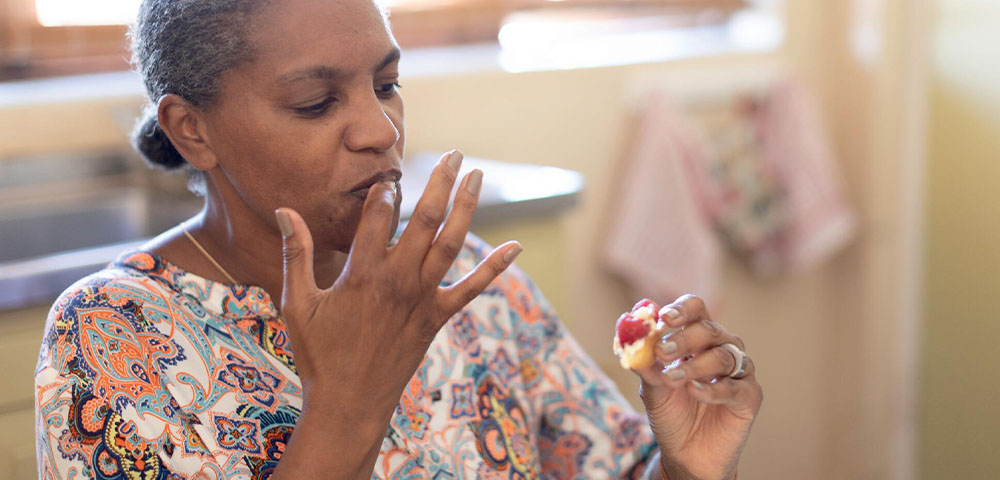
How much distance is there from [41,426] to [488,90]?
1342 mm

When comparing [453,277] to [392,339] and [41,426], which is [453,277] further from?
[41,426]

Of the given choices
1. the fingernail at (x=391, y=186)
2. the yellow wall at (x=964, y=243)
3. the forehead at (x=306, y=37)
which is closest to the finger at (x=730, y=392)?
the fingernail at (x=391, y=186)

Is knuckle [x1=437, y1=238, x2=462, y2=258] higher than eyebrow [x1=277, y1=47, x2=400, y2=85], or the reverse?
eyebrow [x1=277, y1=47, x2=400, y2=85]

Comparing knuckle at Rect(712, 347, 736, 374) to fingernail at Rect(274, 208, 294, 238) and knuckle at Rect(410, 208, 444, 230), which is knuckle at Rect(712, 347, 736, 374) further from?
fingernail at Rect(274, 208, 294, 238)

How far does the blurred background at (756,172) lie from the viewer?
1751 mm

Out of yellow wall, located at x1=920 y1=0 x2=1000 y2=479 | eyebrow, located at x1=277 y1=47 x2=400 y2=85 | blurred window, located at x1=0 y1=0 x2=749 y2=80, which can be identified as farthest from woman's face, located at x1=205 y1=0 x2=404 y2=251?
yellow wall, located at x1=920 y1=0 x2=1000 y2=479

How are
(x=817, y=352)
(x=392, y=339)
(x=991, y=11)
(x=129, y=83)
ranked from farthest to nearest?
(x=817, y=352) < (x=991, y=11) < (x=129, y=83) < (x=392, y=339)

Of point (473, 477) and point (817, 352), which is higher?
point (473, 477)

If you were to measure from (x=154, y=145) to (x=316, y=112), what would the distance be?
28 cm

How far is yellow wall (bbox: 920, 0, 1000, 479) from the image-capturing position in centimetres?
221

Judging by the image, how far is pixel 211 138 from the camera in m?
1.00

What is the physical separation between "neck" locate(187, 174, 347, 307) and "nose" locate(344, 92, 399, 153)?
0.14m

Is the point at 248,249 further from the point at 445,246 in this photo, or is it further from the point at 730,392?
the point at 730,392

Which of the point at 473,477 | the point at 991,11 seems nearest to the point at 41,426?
the point at 473,477
